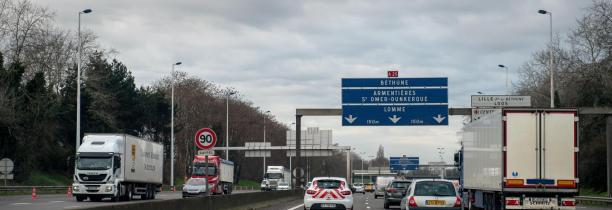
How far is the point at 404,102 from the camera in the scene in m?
44.6

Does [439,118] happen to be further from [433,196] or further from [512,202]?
[433,196]

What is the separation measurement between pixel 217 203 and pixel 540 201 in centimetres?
979

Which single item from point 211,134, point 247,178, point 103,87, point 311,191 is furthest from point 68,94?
point 247,178

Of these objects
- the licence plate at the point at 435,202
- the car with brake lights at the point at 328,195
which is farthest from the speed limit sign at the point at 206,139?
the car with brake lights at the point at 328,195

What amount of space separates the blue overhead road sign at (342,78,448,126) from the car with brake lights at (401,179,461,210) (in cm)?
1909

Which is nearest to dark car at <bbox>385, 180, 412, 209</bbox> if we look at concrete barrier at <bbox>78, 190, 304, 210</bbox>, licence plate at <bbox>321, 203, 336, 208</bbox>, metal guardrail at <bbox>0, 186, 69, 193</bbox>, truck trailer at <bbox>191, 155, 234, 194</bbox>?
concrete barrier at <bbox>78, 190, 304, 210</bbox>

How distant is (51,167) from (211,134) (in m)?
60.4

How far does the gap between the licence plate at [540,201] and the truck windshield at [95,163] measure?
2206 centimetres

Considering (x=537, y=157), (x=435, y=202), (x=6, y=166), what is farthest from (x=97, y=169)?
(x=537, y=157)

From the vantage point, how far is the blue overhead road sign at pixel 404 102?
44.6 meters

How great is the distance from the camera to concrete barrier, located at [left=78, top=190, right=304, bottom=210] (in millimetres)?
18269

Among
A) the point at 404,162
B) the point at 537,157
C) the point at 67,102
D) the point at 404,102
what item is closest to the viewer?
the point at 537,157

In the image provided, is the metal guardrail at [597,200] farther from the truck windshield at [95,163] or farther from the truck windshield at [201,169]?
the truck windshield at [201,169]

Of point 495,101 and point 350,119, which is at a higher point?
point 495,101
